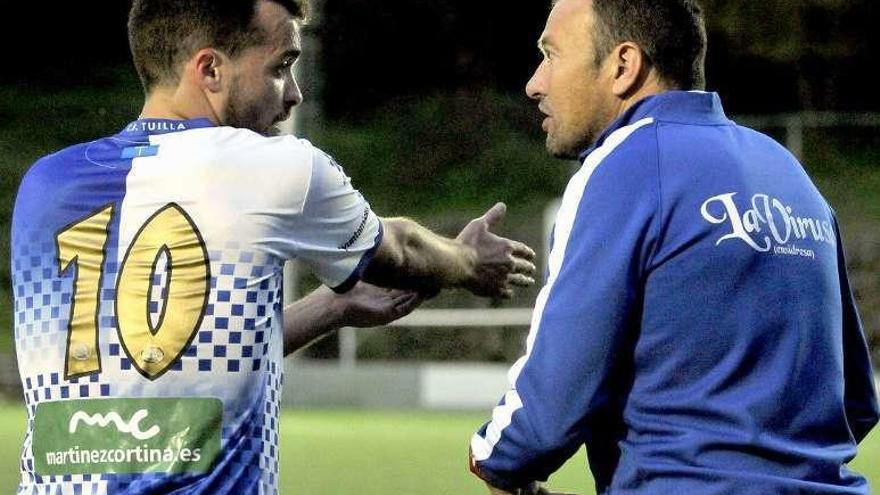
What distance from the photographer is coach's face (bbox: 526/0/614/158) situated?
151 inches

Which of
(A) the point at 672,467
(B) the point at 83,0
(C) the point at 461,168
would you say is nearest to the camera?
(A) the point at 672,467

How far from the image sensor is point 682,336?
348cm

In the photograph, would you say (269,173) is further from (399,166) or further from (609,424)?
(399,166)

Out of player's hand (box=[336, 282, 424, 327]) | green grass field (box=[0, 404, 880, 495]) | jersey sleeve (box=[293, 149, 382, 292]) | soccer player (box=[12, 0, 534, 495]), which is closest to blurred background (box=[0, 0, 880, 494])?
green grass field (box=[0, 404, 880, 495])

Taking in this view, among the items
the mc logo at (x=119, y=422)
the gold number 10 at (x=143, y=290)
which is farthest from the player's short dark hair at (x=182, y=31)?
the mc logo at (x=119, y=422)

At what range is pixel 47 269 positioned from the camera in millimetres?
3877

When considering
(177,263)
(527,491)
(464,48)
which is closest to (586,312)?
(527,491)

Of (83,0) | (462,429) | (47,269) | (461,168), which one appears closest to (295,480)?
(462,429)

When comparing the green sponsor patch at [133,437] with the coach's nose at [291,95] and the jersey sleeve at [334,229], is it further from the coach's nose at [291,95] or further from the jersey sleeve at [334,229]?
the coach's nose at [291,95]

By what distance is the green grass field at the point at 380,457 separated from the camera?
34.4 ft

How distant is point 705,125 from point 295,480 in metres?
7.48

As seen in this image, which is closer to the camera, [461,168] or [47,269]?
[47,269]

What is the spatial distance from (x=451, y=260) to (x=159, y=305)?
0.81m

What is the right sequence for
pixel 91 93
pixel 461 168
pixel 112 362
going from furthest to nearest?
pixel 91 93 → pixel 461 168 → pixel 112 362
